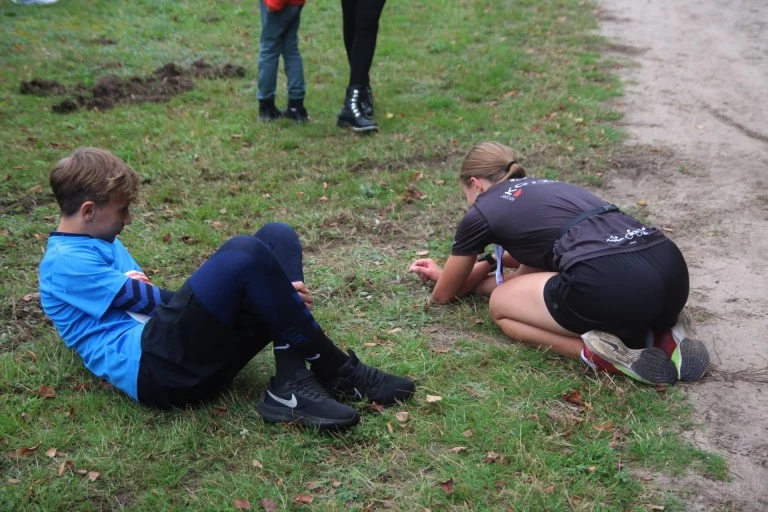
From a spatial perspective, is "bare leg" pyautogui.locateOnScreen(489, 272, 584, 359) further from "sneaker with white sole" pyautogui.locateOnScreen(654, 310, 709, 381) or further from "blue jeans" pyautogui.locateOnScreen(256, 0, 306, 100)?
"blue jeans" pyautogui.locateOnScreen(256, 0, 306, 100)

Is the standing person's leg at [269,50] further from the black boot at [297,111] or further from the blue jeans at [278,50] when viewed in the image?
the black boot at [297,111]

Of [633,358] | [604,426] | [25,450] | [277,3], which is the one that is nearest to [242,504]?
[25,450]

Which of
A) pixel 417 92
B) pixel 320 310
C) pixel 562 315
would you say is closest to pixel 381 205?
pixel 320 310

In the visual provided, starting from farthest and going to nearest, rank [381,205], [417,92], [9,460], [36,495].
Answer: [417,92]
[381,205]
[9,460]
[36,495]

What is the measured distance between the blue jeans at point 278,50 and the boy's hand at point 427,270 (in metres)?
3.22

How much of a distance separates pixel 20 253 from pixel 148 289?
212 centimetres

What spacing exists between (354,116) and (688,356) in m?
4.32

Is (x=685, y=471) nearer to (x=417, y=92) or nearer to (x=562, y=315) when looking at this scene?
A: (x=562, y=315)

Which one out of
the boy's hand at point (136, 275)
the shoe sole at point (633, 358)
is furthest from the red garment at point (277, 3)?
the shoe sole at point (633, 358)

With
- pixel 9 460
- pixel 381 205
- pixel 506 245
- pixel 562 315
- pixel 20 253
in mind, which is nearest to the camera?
pixel 9 460

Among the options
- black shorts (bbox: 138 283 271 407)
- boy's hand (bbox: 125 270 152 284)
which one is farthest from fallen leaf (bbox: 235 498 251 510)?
boy's hand (bbox: 125 270 152 284)

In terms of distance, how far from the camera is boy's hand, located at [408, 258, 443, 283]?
4.52m

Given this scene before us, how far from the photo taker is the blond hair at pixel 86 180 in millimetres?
3275

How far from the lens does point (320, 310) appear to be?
4.37m
